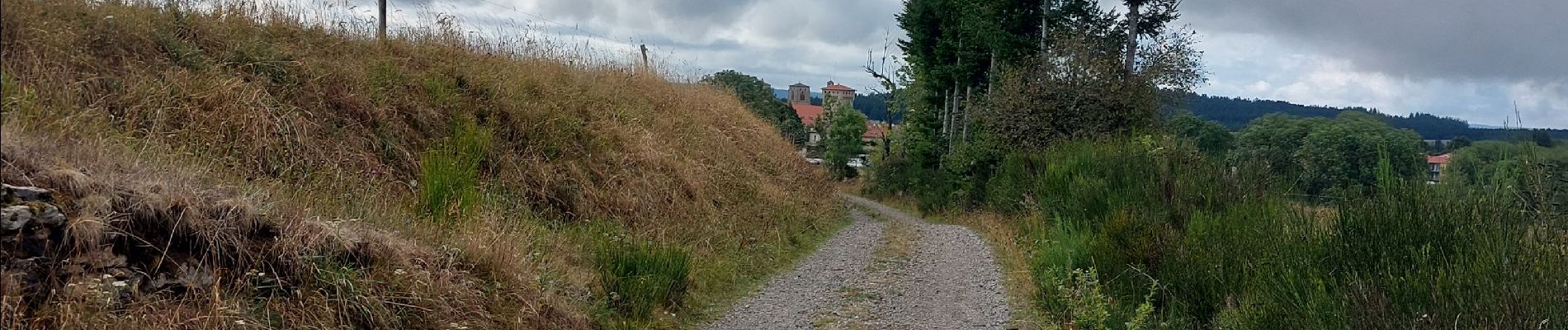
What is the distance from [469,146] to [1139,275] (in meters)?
6.28

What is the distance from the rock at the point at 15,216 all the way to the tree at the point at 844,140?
129 feet

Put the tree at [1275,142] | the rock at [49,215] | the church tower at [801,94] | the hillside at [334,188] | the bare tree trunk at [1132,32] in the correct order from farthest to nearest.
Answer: the church tower at [801,94]
the bare tree trunk at [1132,32]
the tree at [1275,142]
the hillside at [334,188]
the rock at [49,215]

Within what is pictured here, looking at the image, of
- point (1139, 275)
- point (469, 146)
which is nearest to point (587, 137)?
point (469, 146)

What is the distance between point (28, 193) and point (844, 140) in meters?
43.3

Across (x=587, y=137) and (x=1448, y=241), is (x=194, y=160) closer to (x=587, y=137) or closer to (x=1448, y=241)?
(x=587, y=137)

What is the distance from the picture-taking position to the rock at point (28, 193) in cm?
338

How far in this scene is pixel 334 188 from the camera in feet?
22.2

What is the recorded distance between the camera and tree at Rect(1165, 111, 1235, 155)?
39.0 ft

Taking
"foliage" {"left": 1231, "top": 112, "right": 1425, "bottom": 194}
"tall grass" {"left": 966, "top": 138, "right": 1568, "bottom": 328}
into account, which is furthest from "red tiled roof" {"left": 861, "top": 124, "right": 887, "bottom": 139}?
"tall grass" {"left": 966, "top": 138, "right": 1568, "bottom": 328}

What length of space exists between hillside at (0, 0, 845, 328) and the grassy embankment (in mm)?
3317

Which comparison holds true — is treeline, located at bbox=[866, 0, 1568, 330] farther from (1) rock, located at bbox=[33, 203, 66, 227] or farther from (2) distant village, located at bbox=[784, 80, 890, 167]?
(2) distant village, located at bbox=[784, 80, 890, 167]

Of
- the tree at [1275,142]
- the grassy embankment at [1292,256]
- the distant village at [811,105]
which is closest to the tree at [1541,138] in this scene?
the grassy embankment at [1292,256]

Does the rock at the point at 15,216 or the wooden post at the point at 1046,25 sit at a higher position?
the wooden post at the point at 1046,25

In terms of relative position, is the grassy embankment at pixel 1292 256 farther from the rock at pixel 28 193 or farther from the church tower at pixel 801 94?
the church tower at pixel 801 94
